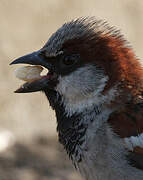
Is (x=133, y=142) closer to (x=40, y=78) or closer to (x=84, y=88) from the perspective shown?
(x=84, y=88)

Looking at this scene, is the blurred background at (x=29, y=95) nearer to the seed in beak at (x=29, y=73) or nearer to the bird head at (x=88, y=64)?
the seed in beak at (x=29, y=73)

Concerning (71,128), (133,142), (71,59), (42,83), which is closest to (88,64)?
(71,59)

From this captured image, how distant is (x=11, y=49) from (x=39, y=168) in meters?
1.49

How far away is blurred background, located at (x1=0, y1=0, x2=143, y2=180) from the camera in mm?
6062

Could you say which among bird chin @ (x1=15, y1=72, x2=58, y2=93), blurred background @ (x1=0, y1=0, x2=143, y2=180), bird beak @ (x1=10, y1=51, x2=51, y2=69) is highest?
bird beak @ (x1=10, y1=51, x2=51, y2=69)

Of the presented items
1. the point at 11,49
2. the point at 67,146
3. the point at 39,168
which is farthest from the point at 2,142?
the point at 67,146

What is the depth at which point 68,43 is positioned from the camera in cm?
365

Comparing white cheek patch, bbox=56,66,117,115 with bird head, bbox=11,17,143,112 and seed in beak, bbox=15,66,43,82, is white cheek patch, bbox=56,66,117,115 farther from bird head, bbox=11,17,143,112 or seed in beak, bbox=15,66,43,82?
seed in beak, bbox=15,66,43,82

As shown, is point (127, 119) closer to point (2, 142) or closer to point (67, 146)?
point (67, 146)

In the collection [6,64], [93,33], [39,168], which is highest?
[93,33]

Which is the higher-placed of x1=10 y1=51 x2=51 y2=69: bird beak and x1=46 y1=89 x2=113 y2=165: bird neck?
x1=10 y1=51 x2=51 y2=69: bird beak

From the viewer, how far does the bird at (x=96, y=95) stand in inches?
139

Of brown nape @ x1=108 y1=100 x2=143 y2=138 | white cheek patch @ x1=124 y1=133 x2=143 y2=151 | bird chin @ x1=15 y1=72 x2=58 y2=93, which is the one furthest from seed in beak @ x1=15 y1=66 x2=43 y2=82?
white cheek patch @ x1=124 y1=133 x2=143 y2=151

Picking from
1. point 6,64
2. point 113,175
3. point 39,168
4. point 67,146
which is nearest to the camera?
point 113,175
